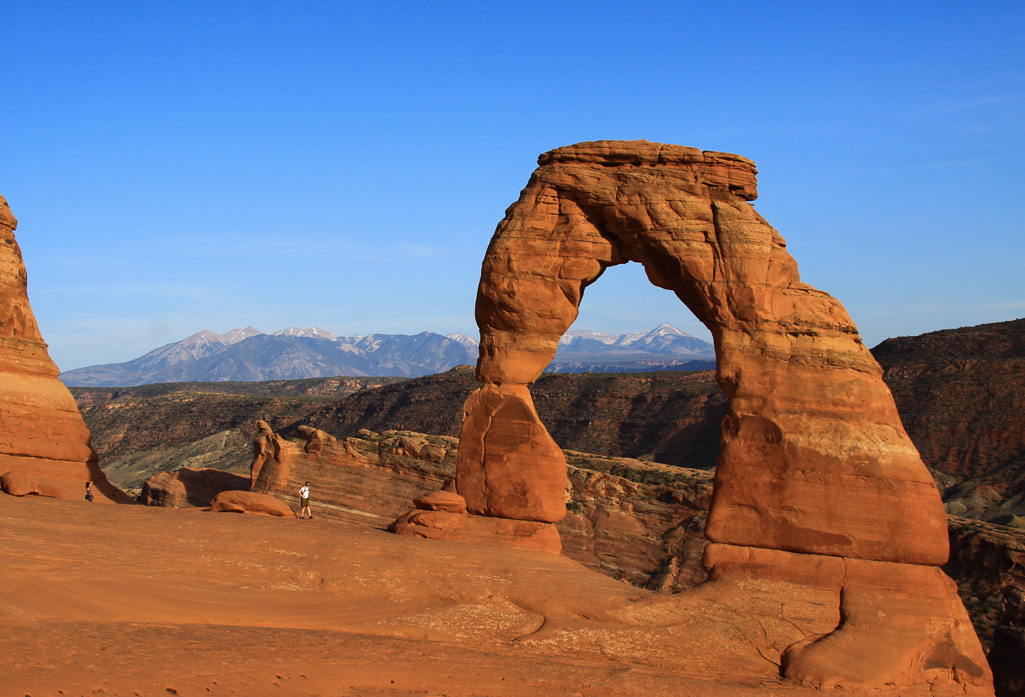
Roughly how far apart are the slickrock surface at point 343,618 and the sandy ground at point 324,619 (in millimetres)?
33

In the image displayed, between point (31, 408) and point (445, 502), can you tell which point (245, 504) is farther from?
point (31, 408)

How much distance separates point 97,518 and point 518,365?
9.04 m

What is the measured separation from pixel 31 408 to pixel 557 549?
15531mm

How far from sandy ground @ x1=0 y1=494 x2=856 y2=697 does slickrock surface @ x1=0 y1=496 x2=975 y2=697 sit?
0.03 metres

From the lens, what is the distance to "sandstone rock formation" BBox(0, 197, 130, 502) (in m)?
22.9

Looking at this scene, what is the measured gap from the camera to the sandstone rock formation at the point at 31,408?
22.9 metres

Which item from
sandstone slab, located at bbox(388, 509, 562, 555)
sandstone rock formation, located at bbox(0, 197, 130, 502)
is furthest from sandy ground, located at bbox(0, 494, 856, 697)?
sandstone rock formation, located at bbox(0, 197, 130, 502)

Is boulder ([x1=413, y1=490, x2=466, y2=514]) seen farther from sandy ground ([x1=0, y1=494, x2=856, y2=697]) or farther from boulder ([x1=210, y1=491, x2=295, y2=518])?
boulder ([x1=210, y1=491, x2=295, y2=518])

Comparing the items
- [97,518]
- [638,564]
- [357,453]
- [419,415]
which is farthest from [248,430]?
[97,518]

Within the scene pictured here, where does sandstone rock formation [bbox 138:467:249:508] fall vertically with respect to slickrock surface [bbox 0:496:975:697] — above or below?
below

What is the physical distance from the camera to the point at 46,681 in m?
8.46

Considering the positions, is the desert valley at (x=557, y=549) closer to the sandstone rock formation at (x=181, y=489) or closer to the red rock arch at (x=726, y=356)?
the red rock arch at (x=726, y=356)

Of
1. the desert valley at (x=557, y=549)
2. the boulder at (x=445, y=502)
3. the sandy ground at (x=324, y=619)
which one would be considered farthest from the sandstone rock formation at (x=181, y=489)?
the boulder at (x=445, y=502)

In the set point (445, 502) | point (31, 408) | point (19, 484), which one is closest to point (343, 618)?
point (445, 502)
